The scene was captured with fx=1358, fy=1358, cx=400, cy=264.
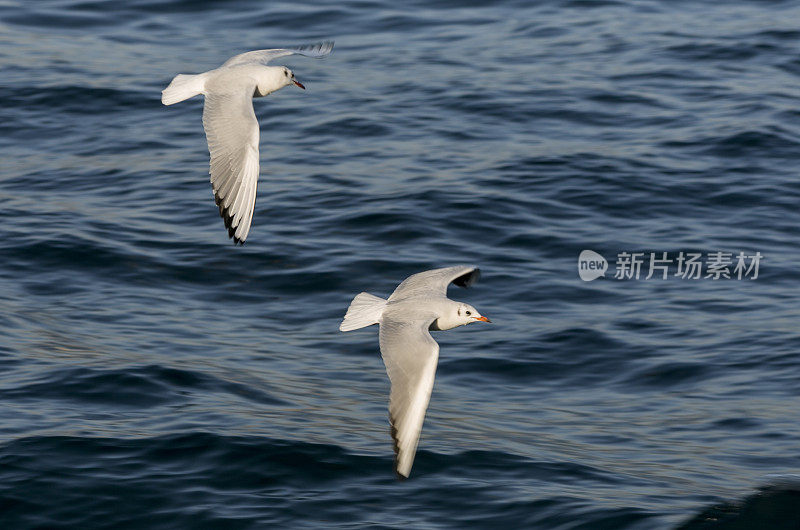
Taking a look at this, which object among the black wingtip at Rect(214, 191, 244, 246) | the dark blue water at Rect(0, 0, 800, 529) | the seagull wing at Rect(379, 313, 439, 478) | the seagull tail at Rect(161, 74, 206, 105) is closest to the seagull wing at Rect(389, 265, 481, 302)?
the seagull wing at Rect(379, 313, 439, 478)

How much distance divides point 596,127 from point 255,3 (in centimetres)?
736

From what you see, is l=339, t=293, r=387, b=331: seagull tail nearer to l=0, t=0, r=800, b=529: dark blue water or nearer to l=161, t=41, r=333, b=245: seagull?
l=161, t=41, r=333, b=245: seagull

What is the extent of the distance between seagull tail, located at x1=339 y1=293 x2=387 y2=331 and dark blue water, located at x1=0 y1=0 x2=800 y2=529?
56.3 inches

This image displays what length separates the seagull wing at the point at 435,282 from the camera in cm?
898

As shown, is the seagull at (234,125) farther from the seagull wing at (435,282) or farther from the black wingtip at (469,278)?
the black wingtip at (469,278)

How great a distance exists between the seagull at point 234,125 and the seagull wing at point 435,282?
3.77 feet

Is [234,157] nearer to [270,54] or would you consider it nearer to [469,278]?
[469,278]

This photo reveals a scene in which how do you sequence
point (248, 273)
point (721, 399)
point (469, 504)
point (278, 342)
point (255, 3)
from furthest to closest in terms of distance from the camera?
point (255, 3), point (248, 273), point (278, 342), point (721, 399), point (469, 504)

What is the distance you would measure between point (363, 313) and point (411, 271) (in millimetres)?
4115

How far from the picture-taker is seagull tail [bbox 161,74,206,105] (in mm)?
9727

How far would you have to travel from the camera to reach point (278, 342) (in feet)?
39.0

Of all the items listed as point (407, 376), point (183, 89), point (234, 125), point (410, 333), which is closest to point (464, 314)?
point (410, 333)

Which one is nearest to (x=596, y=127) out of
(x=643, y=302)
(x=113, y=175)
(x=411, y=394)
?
(x=643, y=302)

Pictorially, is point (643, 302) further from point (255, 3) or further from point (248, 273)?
point (255, 3)
